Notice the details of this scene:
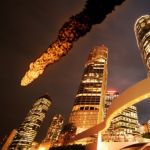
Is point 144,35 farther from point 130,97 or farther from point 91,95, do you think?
point 130,97

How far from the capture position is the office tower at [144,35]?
119537 mm

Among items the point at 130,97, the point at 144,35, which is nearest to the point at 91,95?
the point at 144,35

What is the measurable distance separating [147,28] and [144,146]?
11675 cm

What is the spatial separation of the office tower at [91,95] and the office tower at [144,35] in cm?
4743

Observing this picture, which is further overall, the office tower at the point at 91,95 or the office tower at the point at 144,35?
the office tower at the point at 91,95

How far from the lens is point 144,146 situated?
62.8 ft

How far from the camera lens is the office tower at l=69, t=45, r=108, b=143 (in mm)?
135125

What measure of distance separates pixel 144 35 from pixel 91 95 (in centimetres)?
6186

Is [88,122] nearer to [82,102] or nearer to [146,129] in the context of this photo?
[82,102]

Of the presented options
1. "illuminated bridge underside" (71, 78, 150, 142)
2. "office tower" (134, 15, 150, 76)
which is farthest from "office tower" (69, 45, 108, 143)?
"illuminated bridge underside" (71, 78, 150, 142)

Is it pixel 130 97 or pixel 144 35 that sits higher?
pixel 144 35

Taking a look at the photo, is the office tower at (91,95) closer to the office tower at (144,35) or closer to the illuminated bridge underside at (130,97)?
the office tower at (144,35)

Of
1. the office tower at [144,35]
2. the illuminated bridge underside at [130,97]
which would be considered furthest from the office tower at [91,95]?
the illuminated bridge underside at [130,97]

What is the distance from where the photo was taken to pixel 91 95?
523ft
